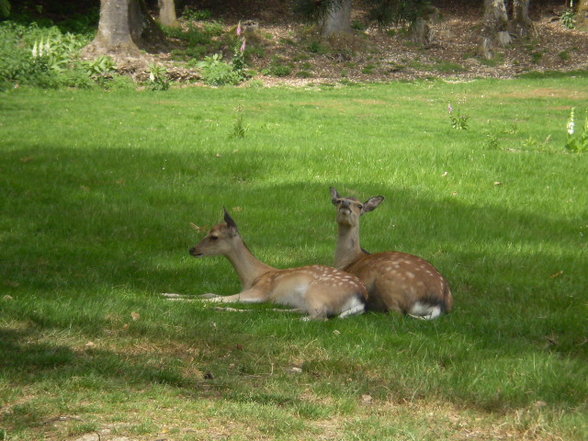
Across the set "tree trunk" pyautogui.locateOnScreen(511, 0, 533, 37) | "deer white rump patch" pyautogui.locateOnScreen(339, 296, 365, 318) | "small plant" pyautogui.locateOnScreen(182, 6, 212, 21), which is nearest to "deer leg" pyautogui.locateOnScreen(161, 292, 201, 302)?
"deer white rump patch" pyautogui.locateOnScreen(339, 296, 365, 318)

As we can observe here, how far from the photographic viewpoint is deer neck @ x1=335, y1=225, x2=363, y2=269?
8984 mm

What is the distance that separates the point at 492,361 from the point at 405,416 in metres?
1.21

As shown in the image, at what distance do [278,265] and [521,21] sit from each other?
35.5 meters

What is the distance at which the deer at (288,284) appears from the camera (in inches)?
307

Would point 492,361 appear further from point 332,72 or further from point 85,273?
point 332,72

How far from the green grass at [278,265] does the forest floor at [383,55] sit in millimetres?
13394

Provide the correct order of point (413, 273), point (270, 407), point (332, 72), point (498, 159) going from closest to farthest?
point (270, 407)
point (413, 273)
point (498, 159)
point (332, 72)

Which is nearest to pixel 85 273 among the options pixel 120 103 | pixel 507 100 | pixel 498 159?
pixel 498 159

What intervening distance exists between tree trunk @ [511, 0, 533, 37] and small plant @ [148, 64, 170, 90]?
765 inches

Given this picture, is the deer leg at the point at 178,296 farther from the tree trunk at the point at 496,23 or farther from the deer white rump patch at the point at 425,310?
the tree trunk at the point at 496,23

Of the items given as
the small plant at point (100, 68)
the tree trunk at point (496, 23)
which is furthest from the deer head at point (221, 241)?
the tree trunk at point (496, 23)

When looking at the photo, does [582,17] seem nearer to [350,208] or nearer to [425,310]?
[350,208]

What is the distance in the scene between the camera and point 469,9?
4950cm

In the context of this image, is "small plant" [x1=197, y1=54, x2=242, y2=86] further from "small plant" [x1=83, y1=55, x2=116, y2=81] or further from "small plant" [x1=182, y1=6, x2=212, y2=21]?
"small plant" [x1=182, y1=6, x2=212, y2=21]
